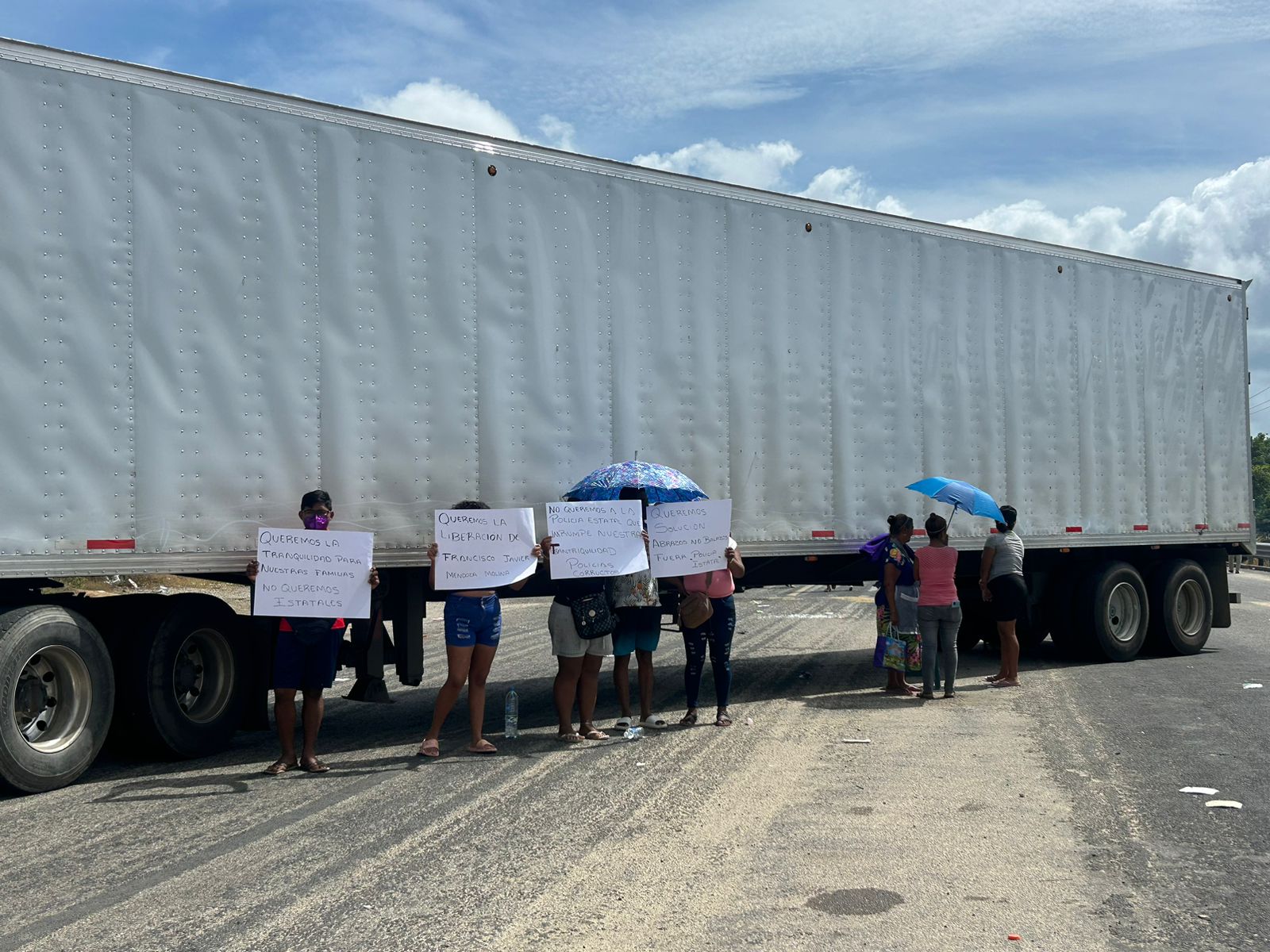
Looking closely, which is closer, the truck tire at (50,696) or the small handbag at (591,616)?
the truck tire at (50,696)

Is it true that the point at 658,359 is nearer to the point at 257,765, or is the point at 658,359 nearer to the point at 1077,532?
the point at 257,765

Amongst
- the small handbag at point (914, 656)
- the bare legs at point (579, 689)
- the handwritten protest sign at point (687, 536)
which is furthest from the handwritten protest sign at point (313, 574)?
the small handbag at point (914, 656)

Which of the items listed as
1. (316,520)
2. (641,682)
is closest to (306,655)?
(316,520)

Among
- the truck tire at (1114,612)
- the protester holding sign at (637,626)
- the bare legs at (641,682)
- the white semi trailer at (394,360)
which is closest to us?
the white semi trailer at (394,360)

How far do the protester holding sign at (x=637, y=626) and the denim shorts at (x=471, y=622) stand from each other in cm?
106

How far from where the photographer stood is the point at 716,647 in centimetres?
934

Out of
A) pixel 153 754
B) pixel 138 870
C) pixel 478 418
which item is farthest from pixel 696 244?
pixel 138 870

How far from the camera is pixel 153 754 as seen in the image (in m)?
7.91

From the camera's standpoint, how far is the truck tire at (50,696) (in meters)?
6.84

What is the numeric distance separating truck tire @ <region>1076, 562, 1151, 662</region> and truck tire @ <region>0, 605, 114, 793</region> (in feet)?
33.2

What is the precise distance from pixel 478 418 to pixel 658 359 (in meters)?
1.75

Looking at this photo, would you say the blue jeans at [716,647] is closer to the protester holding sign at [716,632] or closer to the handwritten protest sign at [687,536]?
the protester holding sign at [716,632]

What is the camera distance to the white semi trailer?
23.9 ft

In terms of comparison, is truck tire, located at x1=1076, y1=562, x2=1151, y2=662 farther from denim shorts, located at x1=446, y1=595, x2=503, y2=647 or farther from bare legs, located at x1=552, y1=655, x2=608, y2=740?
denim shorts, located at x1=446, y1=595, x2=503, y2=647
